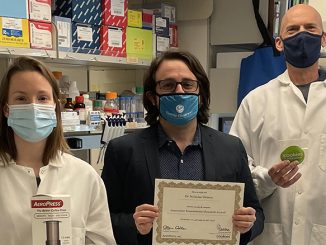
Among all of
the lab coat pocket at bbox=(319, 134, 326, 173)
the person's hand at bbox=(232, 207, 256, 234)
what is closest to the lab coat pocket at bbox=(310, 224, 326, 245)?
the lab coat pocket at bbox=(319, 134, 326, 173)

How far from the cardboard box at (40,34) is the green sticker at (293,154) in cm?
146

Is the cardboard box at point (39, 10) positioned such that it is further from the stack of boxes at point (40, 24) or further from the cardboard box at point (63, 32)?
the cardboard box at point (63, 32)

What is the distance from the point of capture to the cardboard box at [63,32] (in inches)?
104

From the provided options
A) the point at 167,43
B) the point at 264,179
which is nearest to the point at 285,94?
the point at 264,179

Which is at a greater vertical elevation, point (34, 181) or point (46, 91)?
point (46, 91)

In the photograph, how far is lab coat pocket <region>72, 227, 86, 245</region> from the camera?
5.11 feet

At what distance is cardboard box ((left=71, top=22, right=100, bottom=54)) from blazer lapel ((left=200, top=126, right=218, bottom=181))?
1.34 meters

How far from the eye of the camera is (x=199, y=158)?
170 centimetres

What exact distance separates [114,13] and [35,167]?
5.64ft

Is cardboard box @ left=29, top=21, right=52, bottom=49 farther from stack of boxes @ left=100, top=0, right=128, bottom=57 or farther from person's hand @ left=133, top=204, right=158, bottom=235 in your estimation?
person's hand @ left=133, top=204, right=158, bottom=235

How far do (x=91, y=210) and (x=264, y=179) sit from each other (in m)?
0.76

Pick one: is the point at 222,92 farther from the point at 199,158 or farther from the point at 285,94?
the point at 199,158

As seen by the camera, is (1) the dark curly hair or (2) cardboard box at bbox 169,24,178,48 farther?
(2) cardboard box at bbox 169,24,178,48

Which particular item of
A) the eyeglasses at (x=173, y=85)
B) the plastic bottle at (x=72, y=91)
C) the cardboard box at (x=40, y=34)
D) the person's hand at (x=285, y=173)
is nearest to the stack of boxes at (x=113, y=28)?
the plastic bottle at (x=72, y=91)
